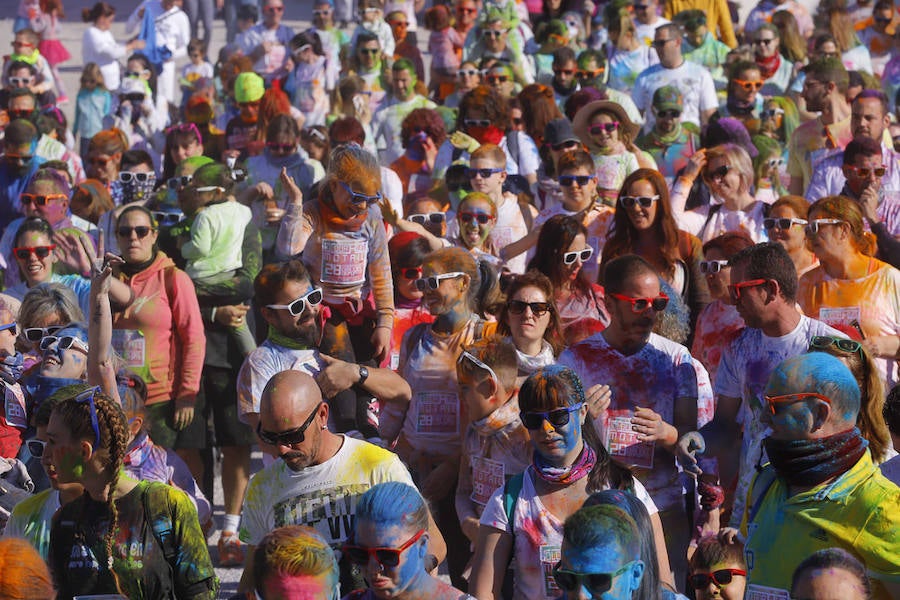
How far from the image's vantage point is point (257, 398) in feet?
19.5

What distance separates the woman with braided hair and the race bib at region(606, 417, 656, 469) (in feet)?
5.84

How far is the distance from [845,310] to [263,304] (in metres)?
2.55

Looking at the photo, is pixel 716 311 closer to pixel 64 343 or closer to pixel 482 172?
pixel 482 172

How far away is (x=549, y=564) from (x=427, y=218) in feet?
12.2

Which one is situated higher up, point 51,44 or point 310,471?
point 51,44

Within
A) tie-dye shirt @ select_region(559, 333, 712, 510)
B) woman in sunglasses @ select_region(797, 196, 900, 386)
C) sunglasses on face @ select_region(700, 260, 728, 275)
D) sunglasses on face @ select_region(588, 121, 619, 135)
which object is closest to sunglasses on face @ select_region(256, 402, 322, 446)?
tie-dye shirt @ select_region(559, 333, 712, 510)

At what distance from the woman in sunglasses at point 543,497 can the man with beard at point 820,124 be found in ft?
18.2

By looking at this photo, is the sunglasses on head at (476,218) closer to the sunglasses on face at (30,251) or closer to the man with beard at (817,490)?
the sunglasses on face at (30,251)

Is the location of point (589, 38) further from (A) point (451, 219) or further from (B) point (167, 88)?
(A) point (451, 219)

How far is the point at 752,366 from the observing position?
5582mm

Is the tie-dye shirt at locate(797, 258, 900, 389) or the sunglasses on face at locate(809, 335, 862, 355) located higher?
the sunglasses on face at locate(809, 335, 862, 355)

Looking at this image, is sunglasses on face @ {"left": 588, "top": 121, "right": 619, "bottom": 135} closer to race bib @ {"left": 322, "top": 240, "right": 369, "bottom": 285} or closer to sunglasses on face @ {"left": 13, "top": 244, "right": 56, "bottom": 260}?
race bib @ {"left": 322, "top": 240, "right": 369, "bottom": 285}

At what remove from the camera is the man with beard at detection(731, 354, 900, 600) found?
4.11 meters

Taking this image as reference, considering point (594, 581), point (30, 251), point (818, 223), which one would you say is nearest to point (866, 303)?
point (818, 223)
